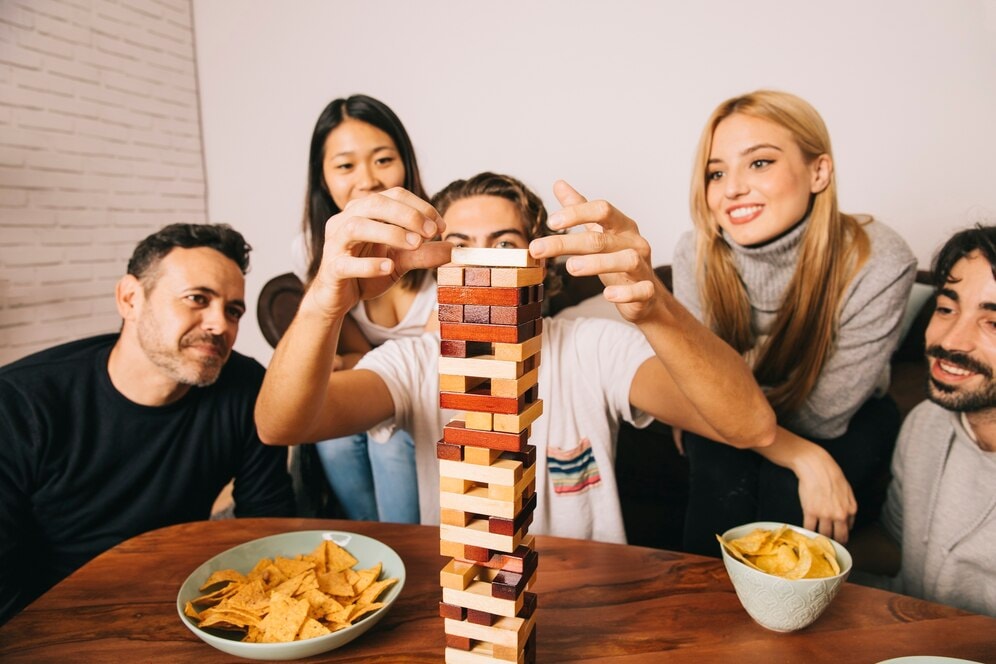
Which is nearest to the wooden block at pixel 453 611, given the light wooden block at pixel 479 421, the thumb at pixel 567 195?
the light wooden block at pixel 479 421

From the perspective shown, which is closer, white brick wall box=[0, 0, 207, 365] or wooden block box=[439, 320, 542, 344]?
wooden block box=[439, 320, 542, 344]

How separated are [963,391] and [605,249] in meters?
0.95

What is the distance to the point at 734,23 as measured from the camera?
2.43 meters

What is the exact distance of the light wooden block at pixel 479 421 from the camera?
2.32 feet

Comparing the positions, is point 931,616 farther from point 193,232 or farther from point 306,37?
point 306,37

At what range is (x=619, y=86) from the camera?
2.62 meters

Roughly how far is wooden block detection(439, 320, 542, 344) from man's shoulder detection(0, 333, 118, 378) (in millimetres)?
1259

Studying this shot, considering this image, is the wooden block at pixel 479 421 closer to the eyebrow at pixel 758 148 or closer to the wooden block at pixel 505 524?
the wooden block at pixel 505 524

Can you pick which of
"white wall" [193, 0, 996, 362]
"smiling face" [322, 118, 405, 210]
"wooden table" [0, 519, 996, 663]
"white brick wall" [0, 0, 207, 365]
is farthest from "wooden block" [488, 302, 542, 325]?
"white brick wall" [0, 0, 207, 365]

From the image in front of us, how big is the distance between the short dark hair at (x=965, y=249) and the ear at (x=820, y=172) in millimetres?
401

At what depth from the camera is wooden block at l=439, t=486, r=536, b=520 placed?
693 millimetres

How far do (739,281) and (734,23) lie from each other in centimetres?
119

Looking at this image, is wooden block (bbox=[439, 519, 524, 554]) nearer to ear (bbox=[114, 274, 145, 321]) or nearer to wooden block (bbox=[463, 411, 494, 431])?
wooden block (bbox=[463, 411, 494, 431])

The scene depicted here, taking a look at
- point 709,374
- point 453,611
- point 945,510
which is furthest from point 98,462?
point 945,510
